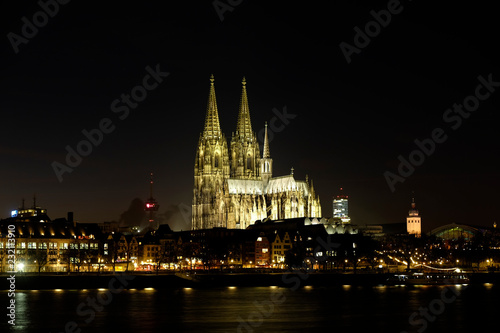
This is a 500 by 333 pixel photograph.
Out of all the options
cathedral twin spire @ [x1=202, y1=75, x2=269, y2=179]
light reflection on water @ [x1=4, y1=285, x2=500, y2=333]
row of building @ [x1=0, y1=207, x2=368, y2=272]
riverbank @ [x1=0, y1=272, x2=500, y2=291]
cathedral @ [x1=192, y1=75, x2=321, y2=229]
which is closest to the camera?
light reflection on water @ [x1=4, y1=285, x2=500, y2=333]

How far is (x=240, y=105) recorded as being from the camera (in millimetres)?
171750

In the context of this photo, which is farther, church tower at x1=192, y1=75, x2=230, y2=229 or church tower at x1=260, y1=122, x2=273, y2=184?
church tower at x1=260, y1=122, x2=273, y2=184

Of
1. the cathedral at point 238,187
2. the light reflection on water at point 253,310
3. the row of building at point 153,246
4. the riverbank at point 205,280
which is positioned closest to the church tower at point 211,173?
the cathedral at point 238,187

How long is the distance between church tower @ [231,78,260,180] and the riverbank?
192 ft

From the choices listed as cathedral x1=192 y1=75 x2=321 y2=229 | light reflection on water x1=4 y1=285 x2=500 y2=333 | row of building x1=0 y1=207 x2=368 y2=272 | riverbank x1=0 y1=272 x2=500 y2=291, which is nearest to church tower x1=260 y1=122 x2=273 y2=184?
cathedral x1=192 y1=75 x2=321 y2=229

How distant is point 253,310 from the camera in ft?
236

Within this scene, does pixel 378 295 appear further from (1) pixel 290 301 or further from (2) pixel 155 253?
(2) pixel 155 253

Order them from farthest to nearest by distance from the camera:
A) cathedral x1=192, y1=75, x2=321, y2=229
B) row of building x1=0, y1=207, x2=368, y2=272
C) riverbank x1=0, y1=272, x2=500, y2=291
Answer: cathedral x1=192, y1=75, x2=321, y2=229
row of building x1=0, y1=207, x2=368, y2=272
riverbank x1=0, y1=272, x2=500, y2=291

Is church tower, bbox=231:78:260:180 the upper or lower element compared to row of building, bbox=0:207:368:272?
upper

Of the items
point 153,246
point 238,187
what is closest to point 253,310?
point 153,246

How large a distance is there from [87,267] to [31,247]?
8.50 metres

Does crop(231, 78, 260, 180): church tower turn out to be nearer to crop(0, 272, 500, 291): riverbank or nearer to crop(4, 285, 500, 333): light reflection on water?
crop(0, 272, 500, 291): riverbank

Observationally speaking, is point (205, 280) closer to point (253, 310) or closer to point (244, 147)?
point (253, 310)

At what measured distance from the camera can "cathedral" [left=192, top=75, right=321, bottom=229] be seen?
16250 centimetres
